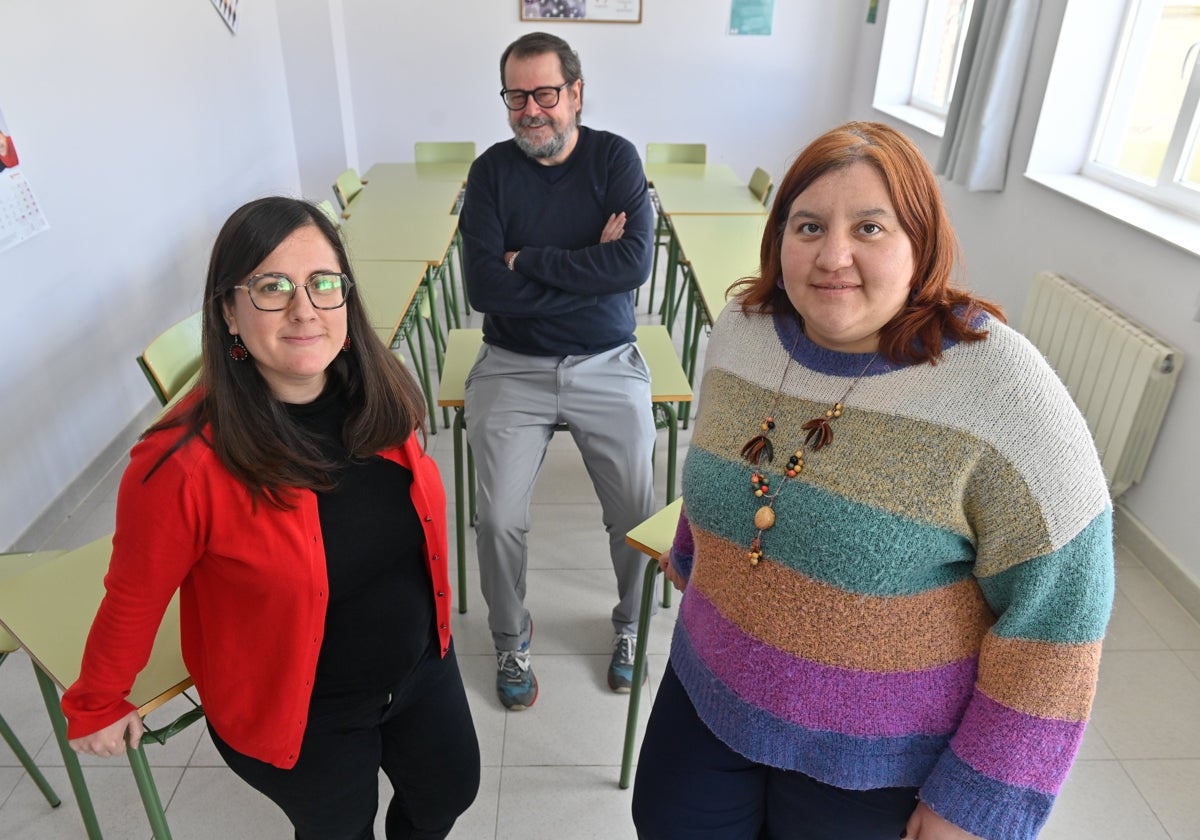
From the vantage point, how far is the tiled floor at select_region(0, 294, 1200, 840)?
1823mm

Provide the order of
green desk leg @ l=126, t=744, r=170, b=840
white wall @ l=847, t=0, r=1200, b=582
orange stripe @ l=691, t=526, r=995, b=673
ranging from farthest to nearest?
white wall @ l=847, t=0, r=1200, b=582 → green desk leg @ l=126, t=744, r=170, b=840 → orange stripe @ l=691, t=526, r=995, b=673

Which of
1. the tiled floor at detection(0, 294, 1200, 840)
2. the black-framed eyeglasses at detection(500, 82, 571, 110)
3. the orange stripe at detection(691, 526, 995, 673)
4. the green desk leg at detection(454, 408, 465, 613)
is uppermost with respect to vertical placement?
the black-framed eyeglasses at detection(500, 82, 571, 110)

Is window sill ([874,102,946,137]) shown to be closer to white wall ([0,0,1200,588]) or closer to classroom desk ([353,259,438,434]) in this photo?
white wall ([0,0,1200,588])

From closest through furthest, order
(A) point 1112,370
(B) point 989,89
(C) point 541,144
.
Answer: (C) point 541,144, (A) point 1112,370, (B) point 989,89

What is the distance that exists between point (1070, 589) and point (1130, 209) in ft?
8.89

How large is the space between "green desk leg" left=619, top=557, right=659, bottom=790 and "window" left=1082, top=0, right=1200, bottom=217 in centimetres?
252

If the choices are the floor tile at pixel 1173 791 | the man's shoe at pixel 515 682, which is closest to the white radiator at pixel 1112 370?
the floor tile at pixel 1173 791

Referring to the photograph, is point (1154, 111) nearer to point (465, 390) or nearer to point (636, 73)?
point (465, 390)

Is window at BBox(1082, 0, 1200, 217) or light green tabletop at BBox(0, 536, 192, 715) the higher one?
window at BBox(1082, 0, 1200, 217)

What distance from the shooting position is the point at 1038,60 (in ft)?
11.4

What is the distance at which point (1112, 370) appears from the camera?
108 inches

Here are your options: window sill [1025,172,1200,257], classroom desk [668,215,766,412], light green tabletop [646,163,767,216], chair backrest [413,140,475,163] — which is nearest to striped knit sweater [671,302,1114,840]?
A: classroom desk [668,215,766,412]

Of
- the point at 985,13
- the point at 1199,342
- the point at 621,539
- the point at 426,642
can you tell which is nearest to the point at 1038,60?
the point at 985,13

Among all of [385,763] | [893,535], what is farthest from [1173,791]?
[385,763]
